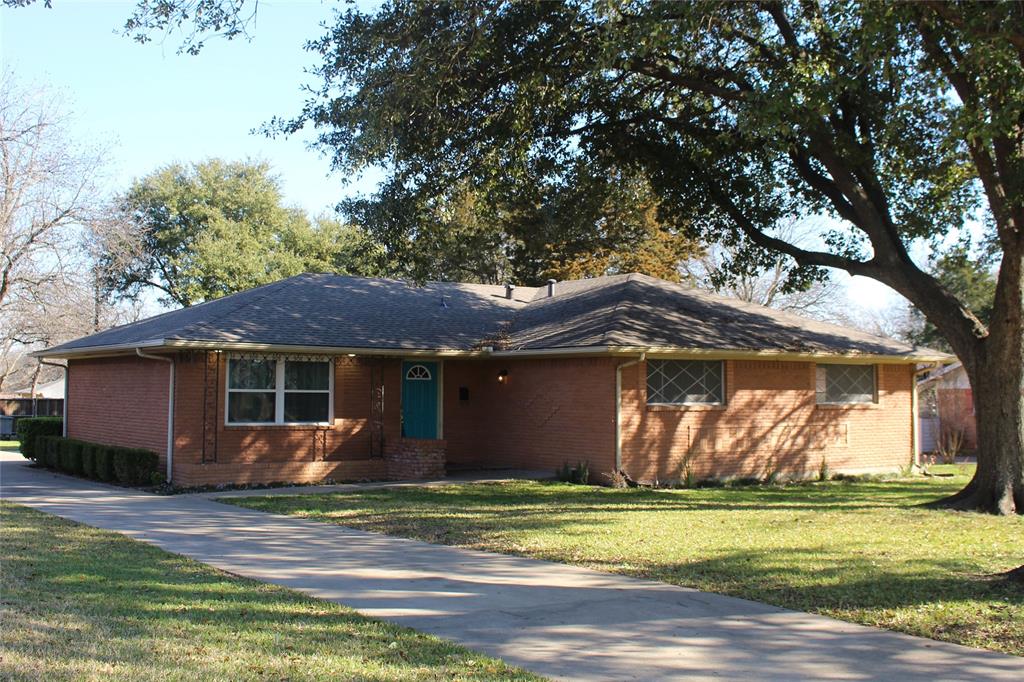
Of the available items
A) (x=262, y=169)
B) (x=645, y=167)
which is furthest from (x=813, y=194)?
(x=262, y=169)

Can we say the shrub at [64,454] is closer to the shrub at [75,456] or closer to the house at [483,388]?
the shrub at [75,456]

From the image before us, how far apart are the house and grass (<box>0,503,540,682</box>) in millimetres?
8880

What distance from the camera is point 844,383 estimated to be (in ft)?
74.8

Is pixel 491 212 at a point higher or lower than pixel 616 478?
higher

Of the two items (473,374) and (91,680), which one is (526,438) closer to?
(473,374)

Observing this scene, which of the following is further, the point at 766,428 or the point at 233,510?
the point at 766,428

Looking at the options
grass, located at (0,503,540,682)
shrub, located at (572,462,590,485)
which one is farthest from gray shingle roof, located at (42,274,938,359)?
grass, located at (0,503,540,682)

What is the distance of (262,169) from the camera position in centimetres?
5250

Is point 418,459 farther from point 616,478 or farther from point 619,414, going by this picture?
point 619,414

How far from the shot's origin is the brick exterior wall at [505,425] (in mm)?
18391

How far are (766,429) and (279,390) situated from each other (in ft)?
34.5

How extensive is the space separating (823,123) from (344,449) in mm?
11169

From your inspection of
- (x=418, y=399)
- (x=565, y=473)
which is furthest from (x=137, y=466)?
(x=565, y=473)

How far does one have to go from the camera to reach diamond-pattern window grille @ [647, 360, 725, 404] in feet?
64.2
